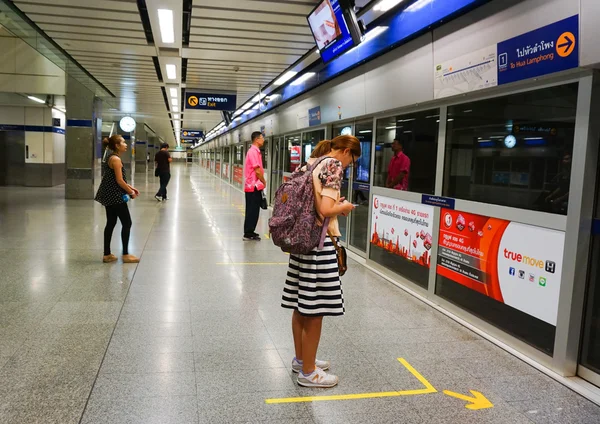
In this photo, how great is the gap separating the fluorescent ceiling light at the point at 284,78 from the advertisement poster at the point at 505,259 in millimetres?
6017

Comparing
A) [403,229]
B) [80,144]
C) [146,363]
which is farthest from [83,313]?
[80,144]

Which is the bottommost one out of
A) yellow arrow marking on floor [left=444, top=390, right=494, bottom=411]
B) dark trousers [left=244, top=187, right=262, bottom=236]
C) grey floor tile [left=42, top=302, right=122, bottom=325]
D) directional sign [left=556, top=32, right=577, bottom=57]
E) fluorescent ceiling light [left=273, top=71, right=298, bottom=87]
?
yellow arrow marking on floor [left=444, top=390, right=494, bottom=411]

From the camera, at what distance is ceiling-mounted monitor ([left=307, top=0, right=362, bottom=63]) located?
16.4 feet

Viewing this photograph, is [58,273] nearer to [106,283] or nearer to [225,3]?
[106,283]

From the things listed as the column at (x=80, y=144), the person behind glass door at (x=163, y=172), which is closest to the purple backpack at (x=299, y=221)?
the person behind glass door at (x=163, y=172)

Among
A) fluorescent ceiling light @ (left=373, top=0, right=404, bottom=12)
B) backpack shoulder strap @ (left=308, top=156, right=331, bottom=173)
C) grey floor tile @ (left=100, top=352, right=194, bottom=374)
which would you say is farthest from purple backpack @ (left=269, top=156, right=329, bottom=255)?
fluorescent ceiling light @ (left=373, top=0, right=404, bottom=12)

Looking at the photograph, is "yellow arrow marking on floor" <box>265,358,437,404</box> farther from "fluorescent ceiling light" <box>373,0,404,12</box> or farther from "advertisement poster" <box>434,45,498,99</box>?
"fluorescent ceiling light" <box>373,0,404,12</box>

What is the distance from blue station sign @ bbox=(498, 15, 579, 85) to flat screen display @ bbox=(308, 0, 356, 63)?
1905mm

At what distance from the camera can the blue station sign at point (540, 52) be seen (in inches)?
116

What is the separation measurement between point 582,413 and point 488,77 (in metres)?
2.46

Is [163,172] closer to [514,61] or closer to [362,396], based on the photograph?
[514,61]

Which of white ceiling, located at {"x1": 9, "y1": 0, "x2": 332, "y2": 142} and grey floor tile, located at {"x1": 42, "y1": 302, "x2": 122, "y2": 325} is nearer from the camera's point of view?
grey floor tile, located at {"x1": 42, "y1": 302, "x2": 122, "y2": 325}

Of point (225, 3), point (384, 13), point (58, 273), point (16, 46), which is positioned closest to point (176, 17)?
point (225, 3)

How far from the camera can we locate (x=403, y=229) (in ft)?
18.0
